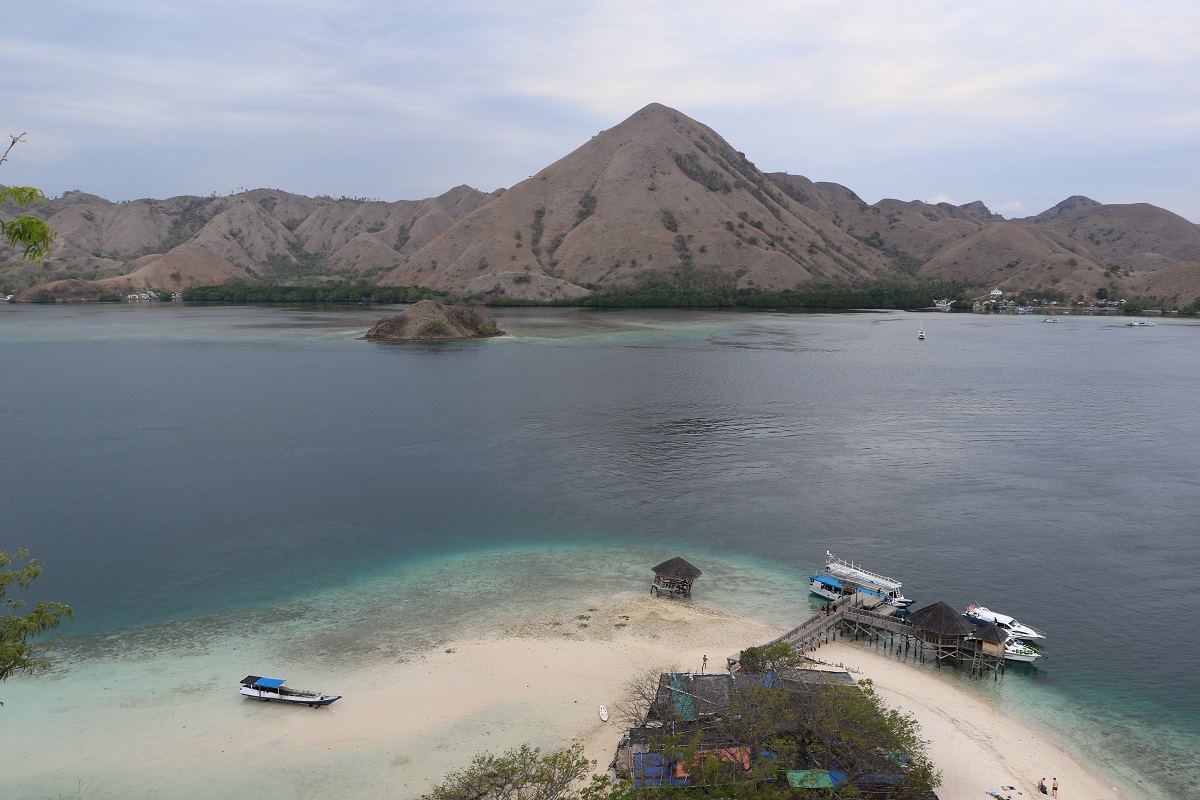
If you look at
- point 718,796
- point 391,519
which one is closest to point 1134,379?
point 391,519

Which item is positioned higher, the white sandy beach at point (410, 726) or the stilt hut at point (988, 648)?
the stilt hut at point (988, 648)

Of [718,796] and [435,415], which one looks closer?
[718,796]

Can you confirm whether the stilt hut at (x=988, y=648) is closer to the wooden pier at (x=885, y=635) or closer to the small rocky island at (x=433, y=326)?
the wooden pier at (x=885, y=635)

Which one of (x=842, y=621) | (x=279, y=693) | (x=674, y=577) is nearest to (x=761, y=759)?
(x=842, y=621)

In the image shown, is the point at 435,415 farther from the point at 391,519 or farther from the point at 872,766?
the point at 872,766

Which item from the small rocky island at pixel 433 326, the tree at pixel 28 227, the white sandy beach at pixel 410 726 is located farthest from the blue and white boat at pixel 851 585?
the small rocky island at pixel 433 326

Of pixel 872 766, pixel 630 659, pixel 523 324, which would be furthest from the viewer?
pixel 523 324
